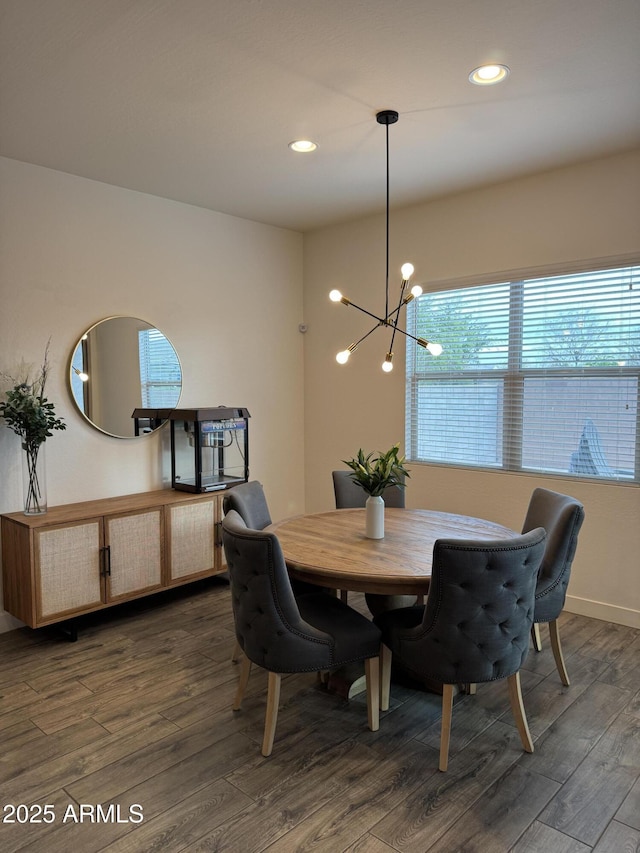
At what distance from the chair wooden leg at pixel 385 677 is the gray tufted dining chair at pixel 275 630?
0.16m

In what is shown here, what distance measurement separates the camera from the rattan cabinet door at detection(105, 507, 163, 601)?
3.57 meters

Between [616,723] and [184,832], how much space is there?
1.84 meters

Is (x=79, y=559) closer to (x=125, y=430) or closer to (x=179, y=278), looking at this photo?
(x=125, y=430)

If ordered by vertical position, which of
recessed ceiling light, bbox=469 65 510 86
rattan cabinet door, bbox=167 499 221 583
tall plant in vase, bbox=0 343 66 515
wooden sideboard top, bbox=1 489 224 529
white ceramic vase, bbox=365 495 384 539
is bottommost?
rattan cabinet door, bbox=167 499 221 583

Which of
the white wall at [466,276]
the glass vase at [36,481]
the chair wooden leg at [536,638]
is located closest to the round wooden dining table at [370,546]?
the chair wooden leg at [536,638]

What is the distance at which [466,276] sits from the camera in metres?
4.23

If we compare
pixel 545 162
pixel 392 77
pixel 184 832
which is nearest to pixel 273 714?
pixel 184 832

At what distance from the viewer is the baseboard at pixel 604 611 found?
141 inches

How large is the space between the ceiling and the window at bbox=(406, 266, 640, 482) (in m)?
0.80

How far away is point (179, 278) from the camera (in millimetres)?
4375

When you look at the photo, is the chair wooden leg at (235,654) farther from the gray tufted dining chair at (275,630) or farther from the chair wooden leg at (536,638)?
the chair wooden leg at (536,638)

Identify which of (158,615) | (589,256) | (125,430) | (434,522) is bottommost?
(158,615)

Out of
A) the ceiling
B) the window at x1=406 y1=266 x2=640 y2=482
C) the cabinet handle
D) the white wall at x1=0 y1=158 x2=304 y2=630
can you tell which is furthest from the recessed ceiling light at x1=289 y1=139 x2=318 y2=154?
the cabinet handle

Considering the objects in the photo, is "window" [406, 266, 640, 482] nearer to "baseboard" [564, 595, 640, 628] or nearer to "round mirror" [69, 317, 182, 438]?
"baseboard" [564, 595, 640, 628]
